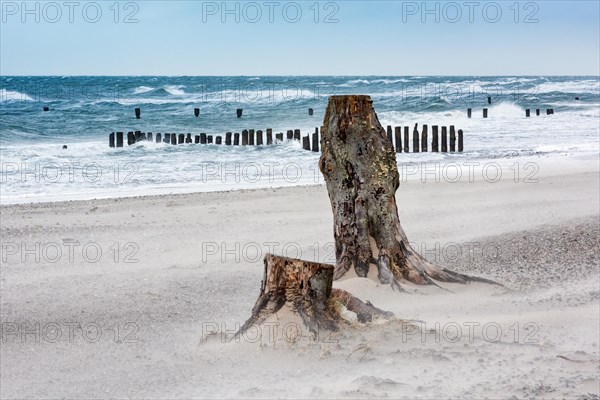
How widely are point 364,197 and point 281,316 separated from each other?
1.53m

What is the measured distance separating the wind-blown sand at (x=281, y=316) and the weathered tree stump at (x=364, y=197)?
22cm

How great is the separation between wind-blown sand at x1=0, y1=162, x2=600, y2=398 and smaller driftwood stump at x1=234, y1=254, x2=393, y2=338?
0.15m

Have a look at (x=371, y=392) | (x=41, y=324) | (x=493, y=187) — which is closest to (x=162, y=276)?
(x=41, y=324)

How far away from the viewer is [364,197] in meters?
5.66

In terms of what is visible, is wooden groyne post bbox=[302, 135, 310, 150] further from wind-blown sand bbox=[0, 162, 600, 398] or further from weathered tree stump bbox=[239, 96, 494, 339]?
weathered tree stump bbox=[239, 96, 494, 339]

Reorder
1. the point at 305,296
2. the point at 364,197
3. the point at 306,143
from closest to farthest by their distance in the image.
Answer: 1. the point at 305,296
2. the point at 364,197
3. the point at 306,143

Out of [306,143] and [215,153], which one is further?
[306,143]

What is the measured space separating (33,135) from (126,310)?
23.2m

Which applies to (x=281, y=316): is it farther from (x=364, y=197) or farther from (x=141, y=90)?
(x=141, y=90)

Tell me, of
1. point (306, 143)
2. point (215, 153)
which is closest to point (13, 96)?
point (215, 153)

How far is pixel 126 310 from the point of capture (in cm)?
566

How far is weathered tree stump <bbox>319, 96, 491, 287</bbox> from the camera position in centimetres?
565

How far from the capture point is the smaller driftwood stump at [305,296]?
173 inches

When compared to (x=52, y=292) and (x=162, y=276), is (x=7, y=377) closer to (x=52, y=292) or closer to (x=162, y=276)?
(x=52, y=292)
